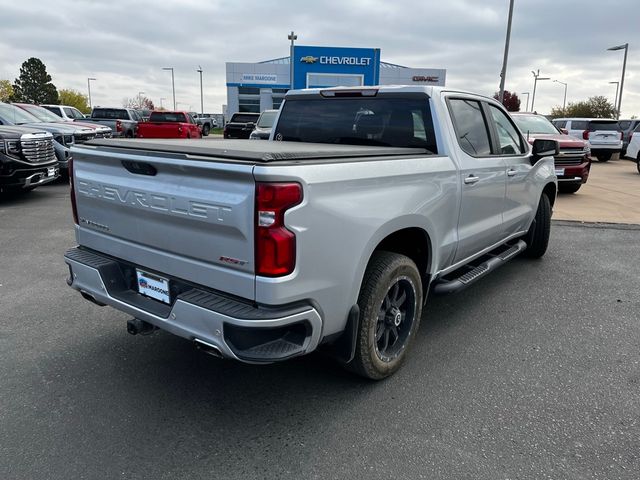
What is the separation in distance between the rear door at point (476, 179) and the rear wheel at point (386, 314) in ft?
2.52

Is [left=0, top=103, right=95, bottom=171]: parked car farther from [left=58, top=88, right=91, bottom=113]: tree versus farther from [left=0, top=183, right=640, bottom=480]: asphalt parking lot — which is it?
[left=58, top=88, right=91, bottom=113]: tree

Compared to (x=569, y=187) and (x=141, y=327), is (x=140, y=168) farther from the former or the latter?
(x=569, y=187)

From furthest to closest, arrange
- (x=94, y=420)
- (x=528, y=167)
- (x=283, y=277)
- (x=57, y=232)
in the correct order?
(x=57, y=232)
(x=528, y=167)
(x=94, y=420)
(x=283, y=277)

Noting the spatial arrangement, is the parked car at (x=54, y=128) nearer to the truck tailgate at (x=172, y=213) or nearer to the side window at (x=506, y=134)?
the truck tailgate at (x=172, y=213)

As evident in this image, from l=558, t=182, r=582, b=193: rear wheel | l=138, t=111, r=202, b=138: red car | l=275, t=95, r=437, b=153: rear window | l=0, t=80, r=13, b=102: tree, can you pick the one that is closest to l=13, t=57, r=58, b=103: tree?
l=0, t=80, r=13, b=102: tree

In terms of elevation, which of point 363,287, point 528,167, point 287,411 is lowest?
point 287,411

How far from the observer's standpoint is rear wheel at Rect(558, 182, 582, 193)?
1186 centimetres

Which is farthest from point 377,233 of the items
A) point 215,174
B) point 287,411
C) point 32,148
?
point 32,148

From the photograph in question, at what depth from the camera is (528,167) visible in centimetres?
513

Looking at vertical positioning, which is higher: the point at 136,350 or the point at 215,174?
the point at 215,174

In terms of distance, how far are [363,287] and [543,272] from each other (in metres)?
3.63

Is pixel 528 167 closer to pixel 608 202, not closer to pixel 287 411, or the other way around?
pixel 287 411

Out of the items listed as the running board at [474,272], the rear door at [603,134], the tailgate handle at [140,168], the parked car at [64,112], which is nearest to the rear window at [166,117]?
the parked car at [64,112]

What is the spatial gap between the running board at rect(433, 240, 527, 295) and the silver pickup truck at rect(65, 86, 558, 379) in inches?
1.0
